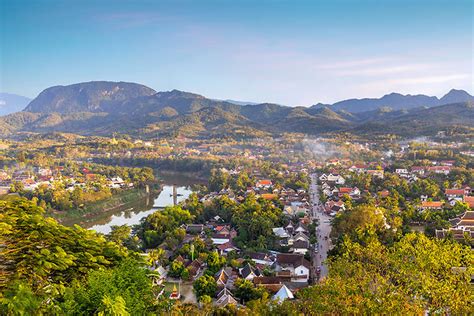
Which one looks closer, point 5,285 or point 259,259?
point 5,285

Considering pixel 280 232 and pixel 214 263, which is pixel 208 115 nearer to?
pixel 280 232

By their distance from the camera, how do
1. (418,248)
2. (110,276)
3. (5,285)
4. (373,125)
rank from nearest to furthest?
(5,285)
(110,276)
(418,248)
(373,125)

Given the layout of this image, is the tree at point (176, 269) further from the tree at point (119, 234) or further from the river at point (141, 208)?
the river at point (141, 208)

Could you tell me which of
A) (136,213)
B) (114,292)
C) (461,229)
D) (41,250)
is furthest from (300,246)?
(136,213)

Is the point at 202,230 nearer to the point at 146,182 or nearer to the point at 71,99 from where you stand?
the point at 146,182

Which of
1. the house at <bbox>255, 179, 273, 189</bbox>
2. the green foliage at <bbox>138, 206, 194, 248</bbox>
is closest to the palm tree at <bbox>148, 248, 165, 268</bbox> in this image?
the green foliage at <bbox>138, 206, 194, 248</bbox>

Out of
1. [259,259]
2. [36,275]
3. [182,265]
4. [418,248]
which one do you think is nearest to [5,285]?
[36,275]

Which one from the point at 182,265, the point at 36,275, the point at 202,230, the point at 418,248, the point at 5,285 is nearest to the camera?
the point at 5,285
